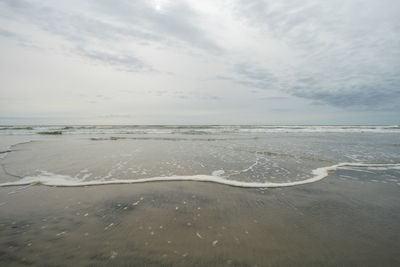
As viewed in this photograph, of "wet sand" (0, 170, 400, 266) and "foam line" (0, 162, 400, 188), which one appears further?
"foam line" (0, 162, 400, 188)

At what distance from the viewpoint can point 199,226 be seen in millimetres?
3266

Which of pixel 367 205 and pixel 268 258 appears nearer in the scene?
pixel 268 258

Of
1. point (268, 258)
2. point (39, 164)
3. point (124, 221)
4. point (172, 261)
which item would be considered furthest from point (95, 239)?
point (39, 164)

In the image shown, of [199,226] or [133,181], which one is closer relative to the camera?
[199,226]

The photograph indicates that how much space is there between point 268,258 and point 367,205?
3.30 metres

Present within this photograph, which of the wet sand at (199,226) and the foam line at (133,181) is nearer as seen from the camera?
the wet sand at (199,226)

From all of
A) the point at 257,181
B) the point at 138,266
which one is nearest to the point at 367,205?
the point at 257,181

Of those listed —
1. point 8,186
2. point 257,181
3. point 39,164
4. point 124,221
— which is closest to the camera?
point 124,221

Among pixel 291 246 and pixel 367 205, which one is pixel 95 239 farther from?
pixel 367 205

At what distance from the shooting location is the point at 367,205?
13.4 feet

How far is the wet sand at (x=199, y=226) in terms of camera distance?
8.22 feet

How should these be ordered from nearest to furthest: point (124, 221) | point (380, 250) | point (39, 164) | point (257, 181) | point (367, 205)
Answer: point (380, 250), point (124, 221), point (367, 205), point (257, 181), point (39, 164)

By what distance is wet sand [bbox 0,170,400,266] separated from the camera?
251 cm

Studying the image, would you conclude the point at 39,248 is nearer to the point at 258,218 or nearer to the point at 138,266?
the point at 138,266
